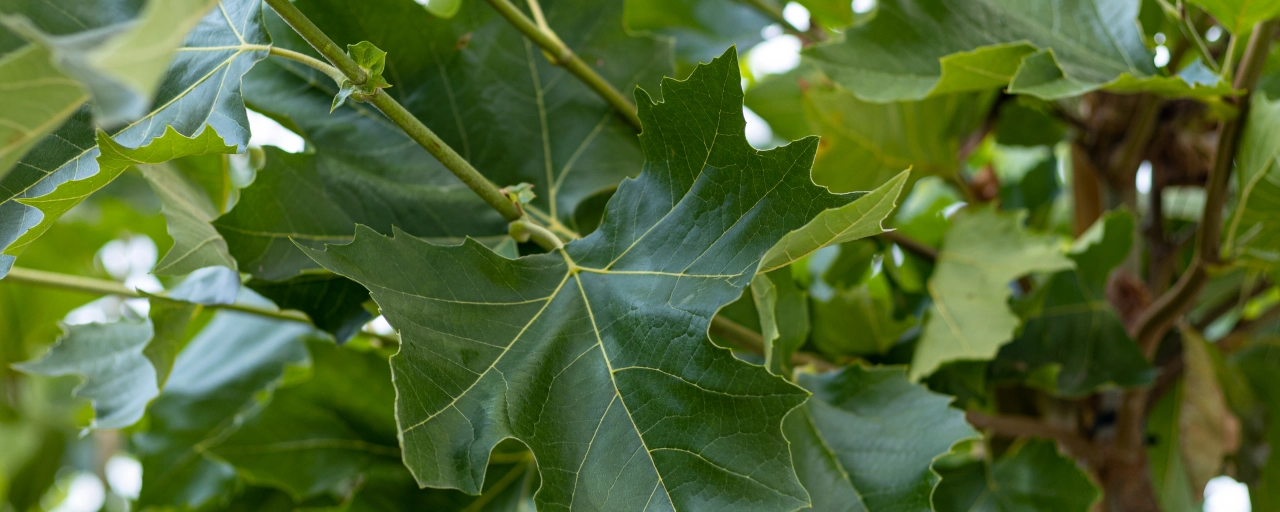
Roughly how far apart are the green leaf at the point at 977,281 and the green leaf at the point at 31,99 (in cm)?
37

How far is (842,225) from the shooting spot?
262mm

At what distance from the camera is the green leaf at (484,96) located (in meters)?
0.39

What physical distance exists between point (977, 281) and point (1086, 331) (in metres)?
0.09

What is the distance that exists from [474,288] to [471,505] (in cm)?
19

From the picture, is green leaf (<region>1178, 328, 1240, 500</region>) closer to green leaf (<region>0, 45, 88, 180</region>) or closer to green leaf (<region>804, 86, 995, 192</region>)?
green leaf (<region>804, 86, 995, 192</region>)

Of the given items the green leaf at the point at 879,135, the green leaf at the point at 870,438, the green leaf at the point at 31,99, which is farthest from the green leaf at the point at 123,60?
the green leaf at the point at 879,135

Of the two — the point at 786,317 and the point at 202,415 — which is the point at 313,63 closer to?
the point at 786,317

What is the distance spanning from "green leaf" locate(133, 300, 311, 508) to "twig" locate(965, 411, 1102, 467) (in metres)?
0.43

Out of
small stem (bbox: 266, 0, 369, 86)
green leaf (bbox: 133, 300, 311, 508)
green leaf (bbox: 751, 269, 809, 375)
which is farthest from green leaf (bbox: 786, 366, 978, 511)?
green leaf (bbox: 133, 300, 311, 508)

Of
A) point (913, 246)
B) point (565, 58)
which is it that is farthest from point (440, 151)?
point (913, 246)

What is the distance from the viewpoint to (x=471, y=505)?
1.49 feet

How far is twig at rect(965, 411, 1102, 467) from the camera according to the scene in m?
0.48

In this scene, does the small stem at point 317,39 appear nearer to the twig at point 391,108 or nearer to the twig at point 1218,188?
the twig at point 391,108

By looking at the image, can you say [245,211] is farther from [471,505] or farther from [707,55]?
[707,55]
